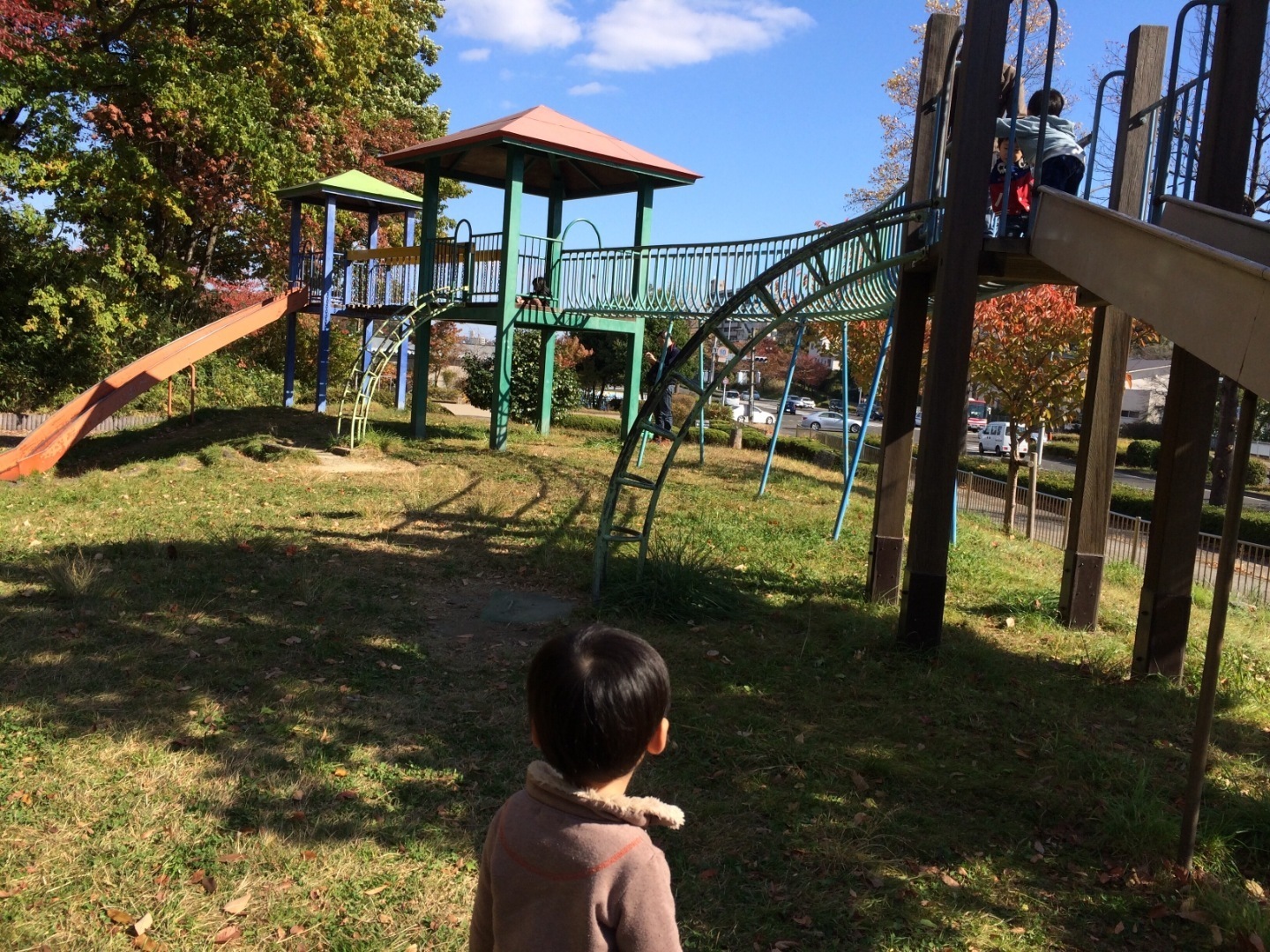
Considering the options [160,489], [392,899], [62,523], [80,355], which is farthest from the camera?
[80,355]

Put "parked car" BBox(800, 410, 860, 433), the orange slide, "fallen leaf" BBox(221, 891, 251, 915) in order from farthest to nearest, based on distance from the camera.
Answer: "parked car" BBox(800, 410, 860, 433)
the orange slide
"fallen leaf" BBox(221, 891, 251, 915)

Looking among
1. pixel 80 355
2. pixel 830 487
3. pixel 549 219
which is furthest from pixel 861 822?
pixel 80 355

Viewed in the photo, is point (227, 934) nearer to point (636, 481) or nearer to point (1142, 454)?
point (636, 481)

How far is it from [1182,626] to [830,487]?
874cm

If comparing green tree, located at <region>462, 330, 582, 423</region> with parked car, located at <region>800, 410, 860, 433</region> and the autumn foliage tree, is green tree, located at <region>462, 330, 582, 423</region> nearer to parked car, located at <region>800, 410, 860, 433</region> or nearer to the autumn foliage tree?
the autumn foliage tree

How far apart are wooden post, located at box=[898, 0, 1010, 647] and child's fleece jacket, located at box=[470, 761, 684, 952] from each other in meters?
4.66

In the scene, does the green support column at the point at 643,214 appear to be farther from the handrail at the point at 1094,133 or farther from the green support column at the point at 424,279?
the handrail at the point at 1094,133

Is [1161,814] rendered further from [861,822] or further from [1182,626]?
[1182,626]

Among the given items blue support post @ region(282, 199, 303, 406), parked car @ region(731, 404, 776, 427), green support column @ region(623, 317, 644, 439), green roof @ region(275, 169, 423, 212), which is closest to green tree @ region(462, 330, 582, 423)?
green roof @ region(275, 169, 423, 212)

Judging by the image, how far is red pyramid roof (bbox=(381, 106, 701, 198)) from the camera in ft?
53.3

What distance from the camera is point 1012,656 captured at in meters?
6.54

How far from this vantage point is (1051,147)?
6406 mm

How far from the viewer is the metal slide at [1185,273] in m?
3.08

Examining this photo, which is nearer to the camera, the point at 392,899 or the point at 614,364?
the point at 392,899
